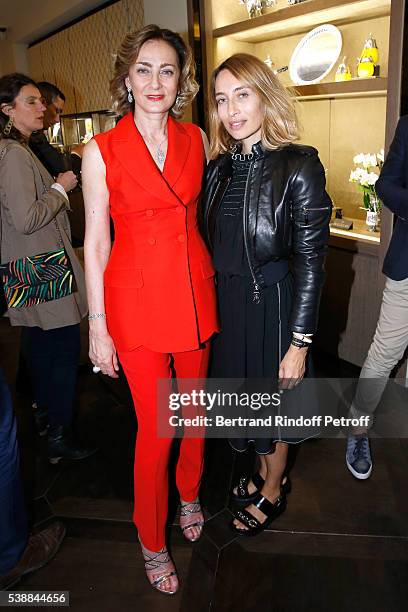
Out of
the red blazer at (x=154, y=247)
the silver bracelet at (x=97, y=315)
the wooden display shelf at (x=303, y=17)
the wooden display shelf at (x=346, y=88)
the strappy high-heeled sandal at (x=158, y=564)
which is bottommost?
the strappy high-heeled sandal at (x=158, y=564)

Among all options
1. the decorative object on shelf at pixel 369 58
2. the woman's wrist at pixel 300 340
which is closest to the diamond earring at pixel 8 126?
the woman's wrist at pixel 300 340

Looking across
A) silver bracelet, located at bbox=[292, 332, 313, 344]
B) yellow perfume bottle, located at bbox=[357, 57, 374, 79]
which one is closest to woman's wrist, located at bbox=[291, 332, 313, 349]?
silver bracelet, located at bbox=[292, 332, 313, 344]

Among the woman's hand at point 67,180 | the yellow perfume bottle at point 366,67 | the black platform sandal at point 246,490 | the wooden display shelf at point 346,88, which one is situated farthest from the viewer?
the yellow perfume bottle at point 366,67

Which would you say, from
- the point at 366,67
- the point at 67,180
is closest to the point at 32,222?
the point at 67,180

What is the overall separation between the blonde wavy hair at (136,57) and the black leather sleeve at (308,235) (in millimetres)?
391

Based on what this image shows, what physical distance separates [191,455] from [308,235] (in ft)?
2.64

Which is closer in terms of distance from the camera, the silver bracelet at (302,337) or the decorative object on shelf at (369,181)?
the silver bracelet at (302,337)

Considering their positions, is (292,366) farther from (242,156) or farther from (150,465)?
(242,156)

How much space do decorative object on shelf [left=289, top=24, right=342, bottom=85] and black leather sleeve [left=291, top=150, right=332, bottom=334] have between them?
5.44 feet

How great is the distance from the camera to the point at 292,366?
1.36 metres

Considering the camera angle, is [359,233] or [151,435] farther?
[359,233]

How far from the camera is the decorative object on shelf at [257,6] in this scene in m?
2.84

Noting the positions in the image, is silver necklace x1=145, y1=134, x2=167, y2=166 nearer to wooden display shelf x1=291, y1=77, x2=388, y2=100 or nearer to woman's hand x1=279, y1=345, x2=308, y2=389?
woman's hand x1=279, y1=345, x2=308, y2=389

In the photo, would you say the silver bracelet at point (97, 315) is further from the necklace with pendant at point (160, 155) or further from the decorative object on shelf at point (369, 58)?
the decorative object on shelf at point (369, 58)
